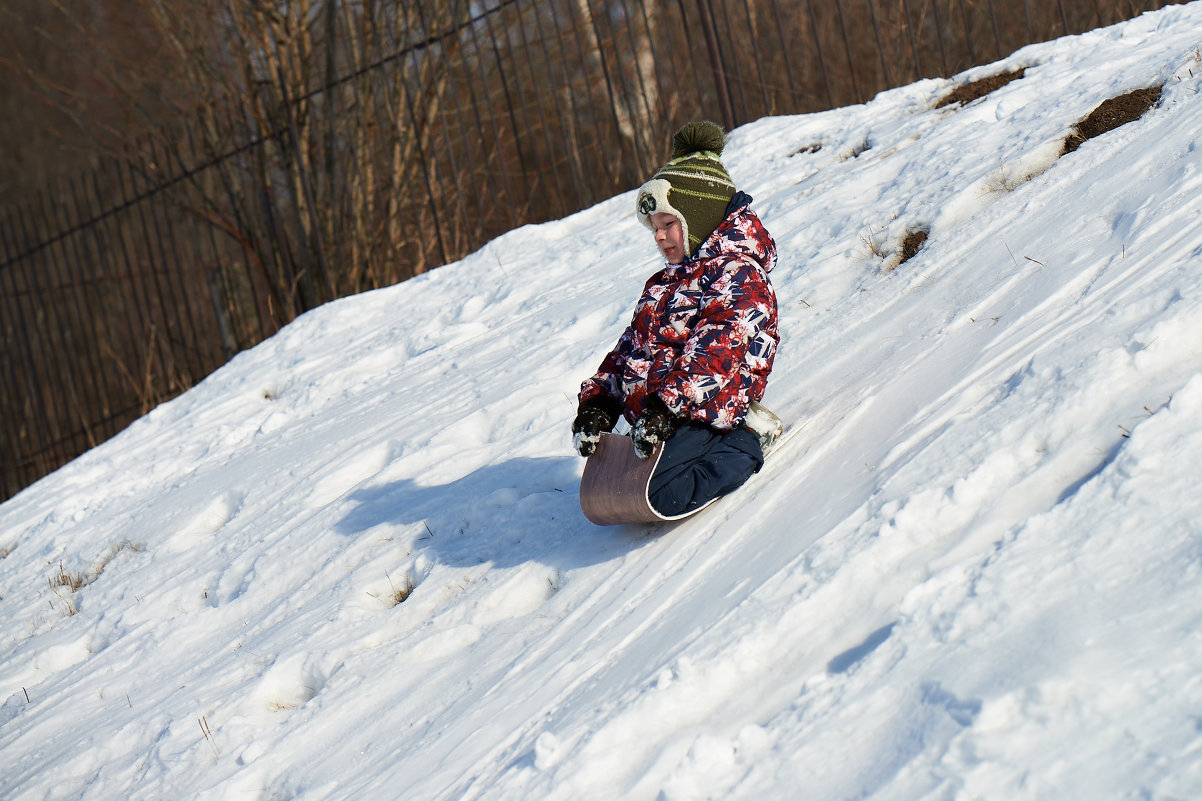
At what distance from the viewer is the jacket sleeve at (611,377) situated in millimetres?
3051

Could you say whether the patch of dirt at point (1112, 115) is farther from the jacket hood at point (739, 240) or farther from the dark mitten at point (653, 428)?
the dark mitten at point (653, 428)

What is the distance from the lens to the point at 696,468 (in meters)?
2.74

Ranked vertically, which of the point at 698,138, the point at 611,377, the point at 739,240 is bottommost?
the point at 611,377

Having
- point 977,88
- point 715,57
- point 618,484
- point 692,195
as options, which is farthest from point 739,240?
point 715,57

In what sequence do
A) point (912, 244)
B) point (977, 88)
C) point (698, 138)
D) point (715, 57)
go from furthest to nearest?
point (715, 57), point (977, 88), point (912, 244), point (698, 138)

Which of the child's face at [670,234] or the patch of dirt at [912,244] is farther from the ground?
the child's face at [670,234]

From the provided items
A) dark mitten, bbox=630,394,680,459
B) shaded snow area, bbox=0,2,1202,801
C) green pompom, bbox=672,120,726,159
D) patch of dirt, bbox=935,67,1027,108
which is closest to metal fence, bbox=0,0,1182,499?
patch of dirt, bbox=935,67,1027,108

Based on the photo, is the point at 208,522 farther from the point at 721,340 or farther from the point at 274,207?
the point at 274,207

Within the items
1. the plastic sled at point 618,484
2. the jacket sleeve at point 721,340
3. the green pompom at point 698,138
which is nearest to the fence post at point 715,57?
the green pompom at point 698,138

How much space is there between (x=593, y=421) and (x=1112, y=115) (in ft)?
8.60

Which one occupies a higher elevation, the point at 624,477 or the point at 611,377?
the point at 611,377

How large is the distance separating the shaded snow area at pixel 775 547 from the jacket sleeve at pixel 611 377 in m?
0.43

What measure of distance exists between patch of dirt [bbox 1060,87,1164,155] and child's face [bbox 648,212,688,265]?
1.98 metres

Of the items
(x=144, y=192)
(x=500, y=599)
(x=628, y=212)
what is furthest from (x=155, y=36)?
(x=500, y=599)
